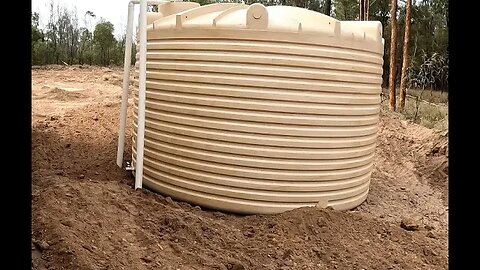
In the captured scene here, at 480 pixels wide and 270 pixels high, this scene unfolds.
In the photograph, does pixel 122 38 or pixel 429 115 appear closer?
pixel 429 115

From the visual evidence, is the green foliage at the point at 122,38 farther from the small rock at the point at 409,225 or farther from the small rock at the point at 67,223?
the small rock at the point at 67,223

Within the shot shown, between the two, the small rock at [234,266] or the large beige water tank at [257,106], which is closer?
the small rock at [234,266]

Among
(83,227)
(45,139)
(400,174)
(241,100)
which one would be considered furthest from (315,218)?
(45,139)

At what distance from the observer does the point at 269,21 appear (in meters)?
4.23

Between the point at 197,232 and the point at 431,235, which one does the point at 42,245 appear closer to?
the point at 197,232

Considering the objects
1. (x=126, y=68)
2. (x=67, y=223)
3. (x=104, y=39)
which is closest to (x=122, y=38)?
(x=104, y=39)

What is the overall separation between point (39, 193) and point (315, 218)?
2000 mm

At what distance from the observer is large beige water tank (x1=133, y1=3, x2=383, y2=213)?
13.7 feet

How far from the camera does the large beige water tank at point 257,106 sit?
4180 millimetres

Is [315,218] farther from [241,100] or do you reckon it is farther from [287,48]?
[287,48]

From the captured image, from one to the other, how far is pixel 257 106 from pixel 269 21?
710mm

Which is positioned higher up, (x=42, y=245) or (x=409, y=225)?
(x=42, y=245)

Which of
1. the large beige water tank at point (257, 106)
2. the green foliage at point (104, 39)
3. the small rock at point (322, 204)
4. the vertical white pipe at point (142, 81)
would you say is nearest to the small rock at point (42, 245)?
the vertical white pipe at point (142, 81)

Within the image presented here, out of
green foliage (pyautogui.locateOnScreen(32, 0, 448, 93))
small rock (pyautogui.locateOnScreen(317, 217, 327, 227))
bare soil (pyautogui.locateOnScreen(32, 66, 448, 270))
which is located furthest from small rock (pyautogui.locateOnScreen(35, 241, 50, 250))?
green foliage (pyautogui.locateOnScreen(32, 0, 448, 93))
